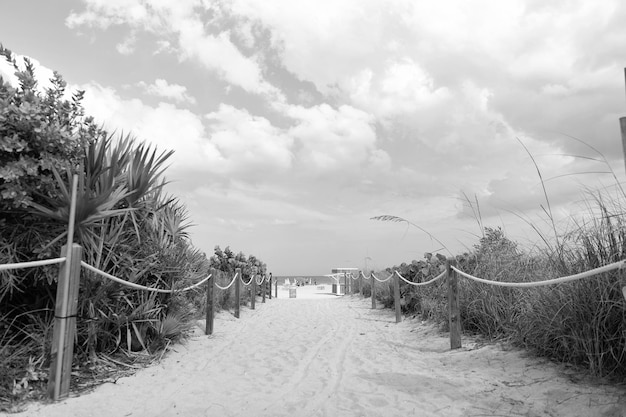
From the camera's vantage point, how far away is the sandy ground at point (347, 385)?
353 cm

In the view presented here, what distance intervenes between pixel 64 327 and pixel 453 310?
15.3 ft

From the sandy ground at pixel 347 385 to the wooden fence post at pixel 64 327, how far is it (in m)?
0.17

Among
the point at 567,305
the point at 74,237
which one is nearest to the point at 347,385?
the point at 567,305

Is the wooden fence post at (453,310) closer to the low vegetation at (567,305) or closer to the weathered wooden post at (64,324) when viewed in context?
the low vegetation at (567,305)

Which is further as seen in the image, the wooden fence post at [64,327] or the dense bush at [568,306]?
the wooden fence post at [64,327]

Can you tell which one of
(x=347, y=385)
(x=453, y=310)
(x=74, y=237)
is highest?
(x=74, y=237)

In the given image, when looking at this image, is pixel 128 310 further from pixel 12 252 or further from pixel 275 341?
pixel 275 341

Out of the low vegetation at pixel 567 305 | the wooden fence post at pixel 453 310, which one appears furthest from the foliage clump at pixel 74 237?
the low vegetation at pixel 567 305

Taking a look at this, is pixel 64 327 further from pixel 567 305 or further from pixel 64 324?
pixel 567 305

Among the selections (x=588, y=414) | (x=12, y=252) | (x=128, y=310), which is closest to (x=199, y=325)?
(x=128, y=310)

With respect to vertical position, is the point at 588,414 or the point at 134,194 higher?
the point at 134,194

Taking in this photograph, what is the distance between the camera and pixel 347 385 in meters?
4.32

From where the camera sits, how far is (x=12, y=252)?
14.8 ft

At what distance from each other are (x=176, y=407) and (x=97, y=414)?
64 centimetres
